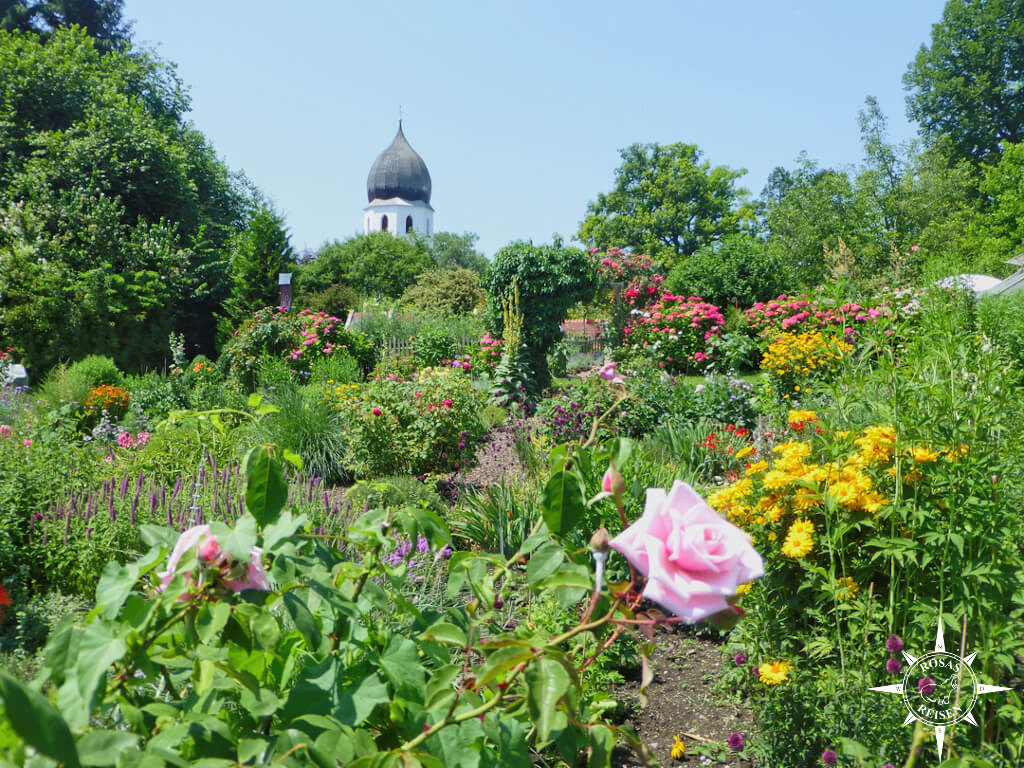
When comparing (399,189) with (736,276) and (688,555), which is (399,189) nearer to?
(736,276)

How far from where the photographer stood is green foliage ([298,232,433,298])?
1200 inches

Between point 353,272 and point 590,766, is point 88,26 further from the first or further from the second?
point 590,766

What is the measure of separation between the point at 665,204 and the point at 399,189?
34923 mm

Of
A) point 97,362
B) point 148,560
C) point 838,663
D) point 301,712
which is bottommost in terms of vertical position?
point 838,663

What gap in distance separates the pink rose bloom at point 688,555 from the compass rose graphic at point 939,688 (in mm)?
1397

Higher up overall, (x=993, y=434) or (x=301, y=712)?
(x=993, y=434)

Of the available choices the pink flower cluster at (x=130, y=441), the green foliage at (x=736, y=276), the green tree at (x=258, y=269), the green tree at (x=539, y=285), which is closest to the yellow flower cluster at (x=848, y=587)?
the pink flower cluster at (x=130, y=441)

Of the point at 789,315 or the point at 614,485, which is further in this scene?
the point at 789,315

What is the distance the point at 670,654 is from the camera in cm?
296

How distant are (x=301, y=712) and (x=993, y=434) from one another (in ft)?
9.47

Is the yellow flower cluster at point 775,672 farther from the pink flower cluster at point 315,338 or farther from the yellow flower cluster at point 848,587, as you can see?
the pink flower cluster at point 315,338

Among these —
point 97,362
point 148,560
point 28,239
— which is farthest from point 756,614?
point 28,239

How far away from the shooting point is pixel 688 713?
2480mm

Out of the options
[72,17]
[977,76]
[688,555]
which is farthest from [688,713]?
[977,76]
